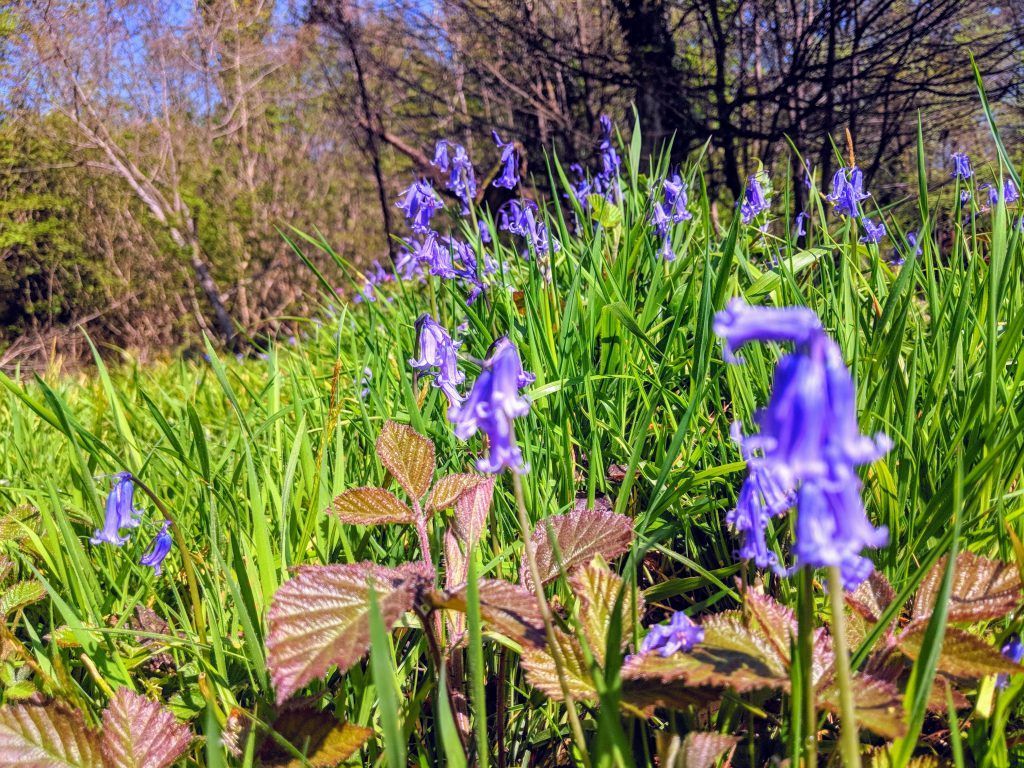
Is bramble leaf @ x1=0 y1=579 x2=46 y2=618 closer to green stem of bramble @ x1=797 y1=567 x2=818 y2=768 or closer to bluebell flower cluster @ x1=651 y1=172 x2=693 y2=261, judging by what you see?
green stem of bramble @ x1=797 y1=567 x2=818 y2=768

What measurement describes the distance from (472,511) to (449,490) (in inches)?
2.3

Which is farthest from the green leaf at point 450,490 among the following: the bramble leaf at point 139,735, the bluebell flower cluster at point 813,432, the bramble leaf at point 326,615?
the bluebell flower cluster at point 813,432

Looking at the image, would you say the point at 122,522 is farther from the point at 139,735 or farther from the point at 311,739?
the point at 311,739

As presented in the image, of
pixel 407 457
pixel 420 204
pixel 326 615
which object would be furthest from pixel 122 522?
pixel 420 204

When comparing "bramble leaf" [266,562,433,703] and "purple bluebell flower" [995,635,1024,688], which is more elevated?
"bramble leaf" [266,562,433,703]

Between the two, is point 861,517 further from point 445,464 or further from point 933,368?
point 445,464

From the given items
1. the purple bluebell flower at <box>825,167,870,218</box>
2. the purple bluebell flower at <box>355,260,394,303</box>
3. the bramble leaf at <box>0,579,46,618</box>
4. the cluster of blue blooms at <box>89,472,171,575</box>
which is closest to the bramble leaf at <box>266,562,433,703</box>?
the cluster of blue blooms at <box>89,472,171,575</box>

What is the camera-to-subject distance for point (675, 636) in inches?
38.9

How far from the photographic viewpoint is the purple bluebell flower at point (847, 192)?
211 centimetres

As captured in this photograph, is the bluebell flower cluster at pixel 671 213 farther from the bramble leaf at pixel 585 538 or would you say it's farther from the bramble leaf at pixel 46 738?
the bramble leaf at pixel 46 738

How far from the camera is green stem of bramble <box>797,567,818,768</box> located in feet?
2.37

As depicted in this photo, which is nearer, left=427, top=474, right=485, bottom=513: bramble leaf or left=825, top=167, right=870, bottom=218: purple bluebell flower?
left=427, top=474, right=485, bottom=513: bramble leaf

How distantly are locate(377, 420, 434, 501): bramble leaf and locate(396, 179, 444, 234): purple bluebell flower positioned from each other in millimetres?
1449

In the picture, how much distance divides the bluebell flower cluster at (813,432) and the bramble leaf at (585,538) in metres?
0.53
